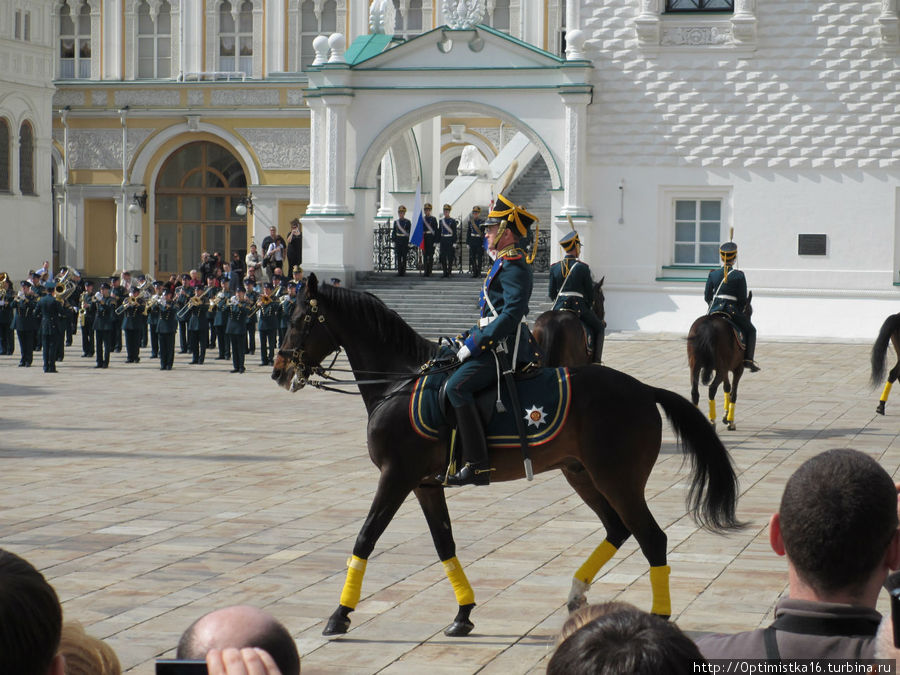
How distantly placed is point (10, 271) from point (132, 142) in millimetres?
6603

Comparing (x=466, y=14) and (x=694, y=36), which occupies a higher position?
(x=466, y=14)

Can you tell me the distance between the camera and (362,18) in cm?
4547

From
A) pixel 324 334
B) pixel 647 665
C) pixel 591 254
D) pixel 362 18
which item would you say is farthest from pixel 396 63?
pixel 647 665

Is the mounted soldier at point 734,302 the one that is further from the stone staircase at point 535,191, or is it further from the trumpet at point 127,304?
the stone staircase at point 535,191

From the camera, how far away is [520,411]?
7.56 meters

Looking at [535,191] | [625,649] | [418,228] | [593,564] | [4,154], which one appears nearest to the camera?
[625,649]

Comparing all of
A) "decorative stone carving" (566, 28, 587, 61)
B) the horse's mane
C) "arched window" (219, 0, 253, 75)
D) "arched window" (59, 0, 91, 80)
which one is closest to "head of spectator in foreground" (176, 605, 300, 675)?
the horse's mane

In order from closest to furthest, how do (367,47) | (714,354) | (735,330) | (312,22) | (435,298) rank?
(714,354) → (735,330) → (435,298) → (367,47) → (312,22)

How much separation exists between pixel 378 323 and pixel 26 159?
38553 millimetres

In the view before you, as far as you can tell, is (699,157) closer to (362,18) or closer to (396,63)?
(396,63)

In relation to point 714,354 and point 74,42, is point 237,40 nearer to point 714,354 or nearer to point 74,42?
point 74,42

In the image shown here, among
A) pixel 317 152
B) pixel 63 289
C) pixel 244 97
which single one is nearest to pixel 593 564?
pixel 63 289

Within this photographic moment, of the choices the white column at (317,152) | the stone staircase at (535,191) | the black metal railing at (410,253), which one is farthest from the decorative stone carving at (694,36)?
the white column at (317,152)

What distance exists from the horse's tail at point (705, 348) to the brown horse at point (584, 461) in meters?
8.47
